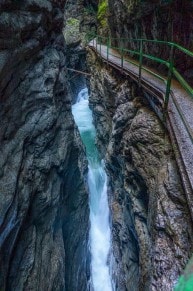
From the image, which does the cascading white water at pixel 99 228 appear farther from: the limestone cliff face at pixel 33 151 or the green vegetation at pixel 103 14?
the green vegetation at pixel 103 14

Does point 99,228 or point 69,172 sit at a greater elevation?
point 69,172

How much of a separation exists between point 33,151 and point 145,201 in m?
2.99

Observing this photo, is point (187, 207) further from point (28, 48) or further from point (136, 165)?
point (28, 48)

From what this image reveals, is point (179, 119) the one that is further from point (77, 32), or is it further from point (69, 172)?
point (77, 32)

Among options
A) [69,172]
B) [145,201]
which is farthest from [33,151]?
[145,201]

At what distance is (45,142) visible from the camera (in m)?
7.27

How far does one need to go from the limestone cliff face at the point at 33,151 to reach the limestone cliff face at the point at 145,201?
185 cm

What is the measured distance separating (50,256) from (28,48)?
210 inches

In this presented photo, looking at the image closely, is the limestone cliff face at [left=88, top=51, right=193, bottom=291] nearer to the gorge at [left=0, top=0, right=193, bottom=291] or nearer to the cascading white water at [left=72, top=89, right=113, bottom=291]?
the gorge at [left=0, top=0, right=193, bottom=291]

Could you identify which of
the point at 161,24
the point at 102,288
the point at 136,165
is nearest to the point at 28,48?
the point at 136,165

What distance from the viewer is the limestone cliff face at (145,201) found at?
3645 millimetres

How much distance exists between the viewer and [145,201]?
6.22m

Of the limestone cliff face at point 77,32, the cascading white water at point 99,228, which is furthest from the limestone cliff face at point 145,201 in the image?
the limestone cliff face at point 77,32

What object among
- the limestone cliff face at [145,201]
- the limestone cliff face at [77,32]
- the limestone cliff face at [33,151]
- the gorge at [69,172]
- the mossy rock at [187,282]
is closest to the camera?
the mossy rock at [187,282]
